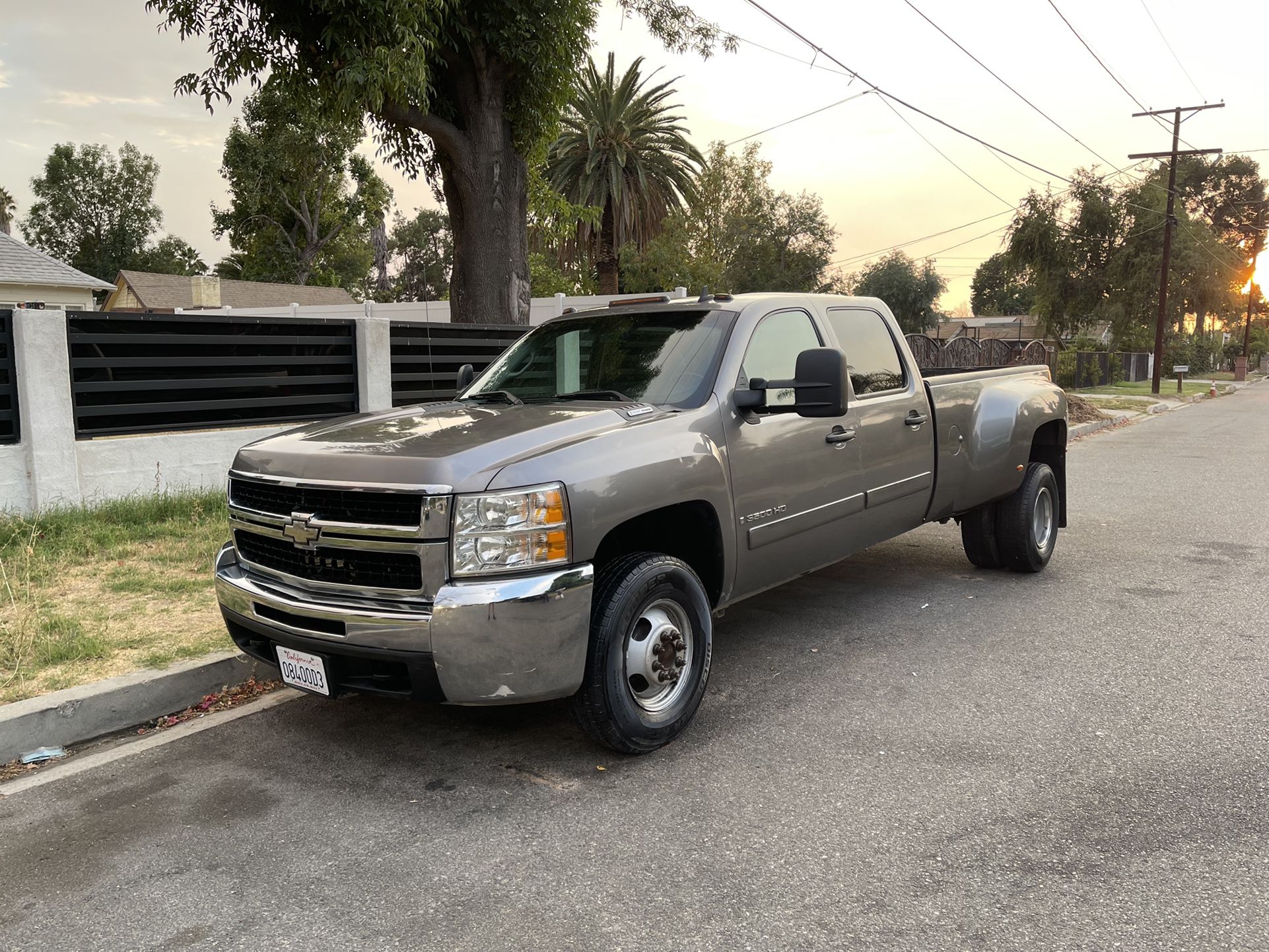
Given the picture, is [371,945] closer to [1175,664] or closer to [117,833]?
[117,833]

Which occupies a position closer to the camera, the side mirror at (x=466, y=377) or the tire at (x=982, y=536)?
the side mirror at (x=466, y=377)

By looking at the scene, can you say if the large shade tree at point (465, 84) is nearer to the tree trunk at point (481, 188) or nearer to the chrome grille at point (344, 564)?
the tree trunk at point (481, 188)

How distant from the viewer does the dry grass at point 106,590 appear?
193 inches

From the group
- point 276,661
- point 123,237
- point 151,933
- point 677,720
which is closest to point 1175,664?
point 677,720

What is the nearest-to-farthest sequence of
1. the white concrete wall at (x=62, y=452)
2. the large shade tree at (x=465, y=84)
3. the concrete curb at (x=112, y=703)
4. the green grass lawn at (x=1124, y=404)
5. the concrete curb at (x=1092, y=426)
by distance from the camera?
the concrete curb at (x=112, y=703) → the white concrete wall at (x=62, y=452) → the large shade tree at (x=465, y=84) → the concrete curb at (x=1092, y=426) → the green grass lawn at (x=1124, y=404)

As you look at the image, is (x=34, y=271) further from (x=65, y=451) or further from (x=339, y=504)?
(x=339, y=504)

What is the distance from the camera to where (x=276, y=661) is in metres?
4.00

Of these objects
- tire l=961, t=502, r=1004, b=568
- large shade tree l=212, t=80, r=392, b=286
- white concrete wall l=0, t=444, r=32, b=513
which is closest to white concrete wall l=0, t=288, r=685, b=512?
white concrete wall l=0, t=444, r=32, b=513

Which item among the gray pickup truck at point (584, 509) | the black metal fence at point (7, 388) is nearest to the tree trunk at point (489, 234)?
the black metal fence at point (7, 388)

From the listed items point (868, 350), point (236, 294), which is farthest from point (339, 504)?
point (236, 294)

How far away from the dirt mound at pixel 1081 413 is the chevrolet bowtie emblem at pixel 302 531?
19.3 m

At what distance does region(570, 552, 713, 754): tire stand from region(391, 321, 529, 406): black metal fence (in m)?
6.97

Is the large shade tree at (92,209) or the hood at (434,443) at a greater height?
the large shade tree at (92,209)

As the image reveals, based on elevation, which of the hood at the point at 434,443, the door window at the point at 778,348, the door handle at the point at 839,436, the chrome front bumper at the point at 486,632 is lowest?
the chrome front bumper at the point at 486,632
